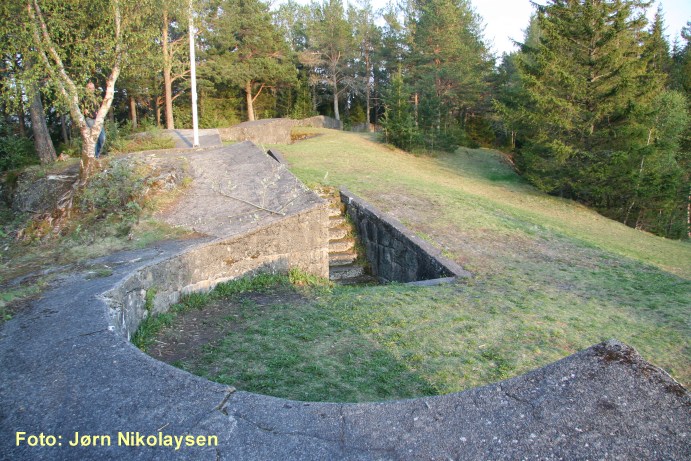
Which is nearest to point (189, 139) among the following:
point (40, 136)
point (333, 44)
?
point (40, 136)

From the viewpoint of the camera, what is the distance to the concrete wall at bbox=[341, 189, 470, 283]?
7.33 metres

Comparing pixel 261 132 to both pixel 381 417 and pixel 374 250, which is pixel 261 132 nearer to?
pixel 374 250

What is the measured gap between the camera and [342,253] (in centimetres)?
922

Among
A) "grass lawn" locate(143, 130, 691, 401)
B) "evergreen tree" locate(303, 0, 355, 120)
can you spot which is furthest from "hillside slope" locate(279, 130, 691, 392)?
"evergreen tree" locate(303, 0, 355, 120)

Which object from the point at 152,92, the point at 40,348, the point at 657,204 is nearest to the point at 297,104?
the point at 152,92

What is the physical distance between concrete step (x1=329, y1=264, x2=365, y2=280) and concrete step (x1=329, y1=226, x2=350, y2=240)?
732 mm

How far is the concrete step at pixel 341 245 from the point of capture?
365 inches

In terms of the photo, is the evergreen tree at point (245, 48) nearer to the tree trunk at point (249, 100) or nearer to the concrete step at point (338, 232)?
the tree trunk at point (249, 100)

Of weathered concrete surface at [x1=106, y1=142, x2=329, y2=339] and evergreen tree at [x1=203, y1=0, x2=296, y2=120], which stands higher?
evergreen tree at [x1=203, y1=0, x2=296, y2=120]

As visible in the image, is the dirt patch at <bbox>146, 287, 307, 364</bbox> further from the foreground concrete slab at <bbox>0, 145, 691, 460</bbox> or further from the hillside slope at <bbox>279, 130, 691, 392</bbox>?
the foreground concrete slab at <bbox>0, 145, 691, 460</bbox>

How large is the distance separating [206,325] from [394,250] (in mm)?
4247

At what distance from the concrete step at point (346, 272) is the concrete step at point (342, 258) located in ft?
0.35

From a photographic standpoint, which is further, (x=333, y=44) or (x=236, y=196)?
(x=333, y=44)

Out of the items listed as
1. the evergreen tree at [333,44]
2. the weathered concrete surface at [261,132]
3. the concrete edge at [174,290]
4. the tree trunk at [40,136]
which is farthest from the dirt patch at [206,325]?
the evergreen tree at [333,44]
